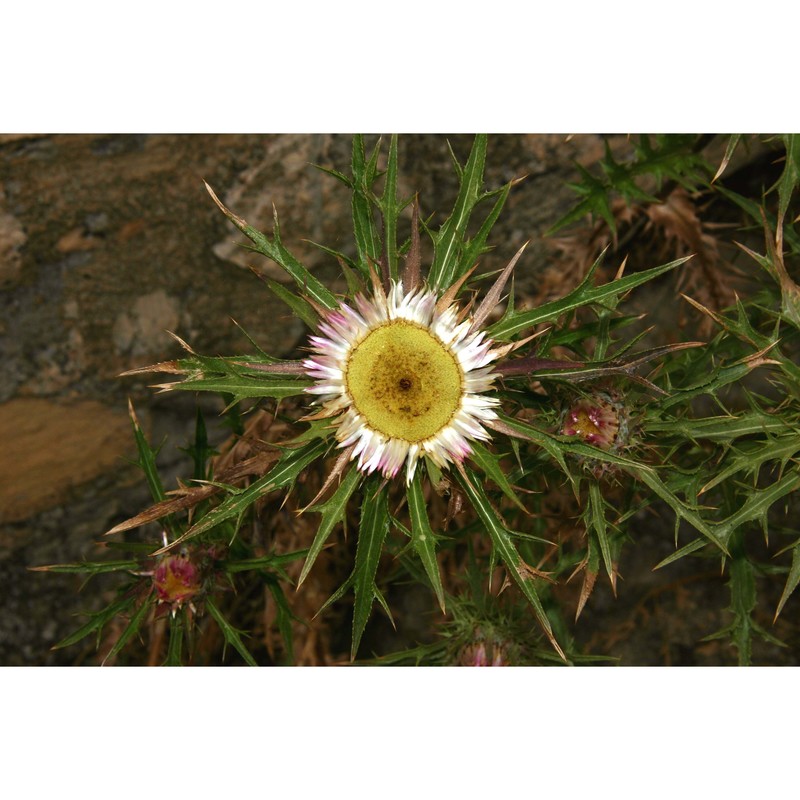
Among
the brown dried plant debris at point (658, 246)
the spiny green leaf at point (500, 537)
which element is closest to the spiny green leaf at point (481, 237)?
the spiny green leaf at point (500, 537)

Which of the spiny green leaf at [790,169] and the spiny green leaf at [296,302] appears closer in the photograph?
the spiny green leaf at [296,302]

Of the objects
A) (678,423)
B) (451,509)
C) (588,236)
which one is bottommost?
(451,509)

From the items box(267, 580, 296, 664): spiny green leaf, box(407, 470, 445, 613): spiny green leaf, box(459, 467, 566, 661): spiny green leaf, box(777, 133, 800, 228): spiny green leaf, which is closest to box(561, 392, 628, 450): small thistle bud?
box(459, 467, 566, 661): spiny green leaf

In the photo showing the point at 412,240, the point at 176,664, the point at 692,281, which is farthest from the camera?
the point at 692,281

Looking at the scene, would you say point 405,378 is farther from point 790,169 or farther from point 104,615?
point 790,169

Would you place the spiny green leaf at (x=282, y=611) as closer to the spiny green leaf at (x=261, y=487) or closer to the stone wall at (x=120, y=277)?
the spiny green leaf at (x=261, y=487)

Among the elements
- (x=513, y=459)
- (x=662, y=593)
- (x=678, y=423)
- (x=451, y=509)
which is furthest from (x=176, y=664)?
(x=662, y=593)

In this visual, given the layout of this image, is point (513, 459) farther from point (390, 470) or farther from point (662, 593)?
point (662, 593)

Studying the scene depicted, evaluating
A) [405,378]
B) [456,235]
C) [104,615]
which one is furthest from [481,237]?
[104,615]
